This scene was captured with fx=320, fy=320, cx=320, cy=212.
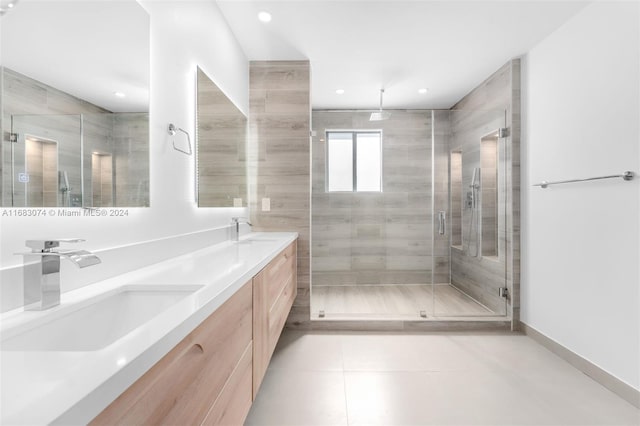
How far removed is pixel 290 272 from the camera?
8.38ft

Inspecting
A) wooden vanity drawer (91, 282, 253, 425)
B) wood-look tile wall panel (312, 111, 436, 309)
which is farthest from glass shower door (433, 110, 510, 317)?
wooden vanity drawer (91, 282, 253, 425)

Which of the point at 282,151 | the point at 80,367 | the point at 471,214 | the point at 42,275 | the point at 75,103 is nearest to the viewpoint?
the point at 80,367

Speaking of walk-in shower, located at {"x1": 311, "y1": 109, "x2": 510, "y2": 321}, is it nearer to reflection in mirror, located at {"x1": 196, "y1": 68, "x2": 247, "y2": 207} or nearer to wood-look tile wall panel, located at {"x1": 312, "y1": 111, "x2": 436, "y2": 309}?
wood-look tile wall panel, located at {"x1": 312, "y1": 111, "x2": 436, "y2": 309}

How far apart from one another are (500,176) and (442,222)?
693mm

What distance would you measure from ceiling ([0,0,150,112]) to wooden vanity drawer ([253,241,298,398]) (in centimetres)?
93

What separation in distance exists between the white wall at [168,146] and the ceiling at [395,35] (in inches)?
18.8

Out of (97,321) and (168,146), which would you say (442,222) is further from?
(97,321)

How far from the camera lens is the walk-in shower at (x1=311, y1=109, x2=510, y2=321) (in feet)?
10.2

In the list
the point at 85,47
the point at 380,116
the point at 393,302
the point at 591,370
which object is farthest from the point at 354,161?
the point at 85,47

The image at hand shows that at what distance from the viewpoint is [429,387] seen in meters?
Answer: 1.99

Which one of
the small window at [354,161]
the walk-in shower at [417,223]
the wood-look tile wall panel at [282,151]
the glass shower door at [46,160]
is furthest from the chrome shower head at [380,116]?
the glass shower door at [46,160]

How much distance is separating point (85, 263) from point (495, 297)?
3.30 meters

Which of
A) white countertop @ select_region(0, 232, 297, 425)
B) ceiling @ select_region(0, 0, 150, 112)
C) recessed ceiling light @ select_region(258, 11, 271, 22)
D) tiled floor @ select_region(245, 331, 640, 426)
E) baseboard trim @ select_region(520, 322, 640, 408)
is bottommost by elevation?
tiled floor @ select_region(245, 331, 640, 426)

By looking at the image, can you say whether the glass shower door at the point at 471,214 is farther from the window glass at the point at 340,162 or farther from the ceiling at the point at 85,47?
the ceiling at the point at 85,47
